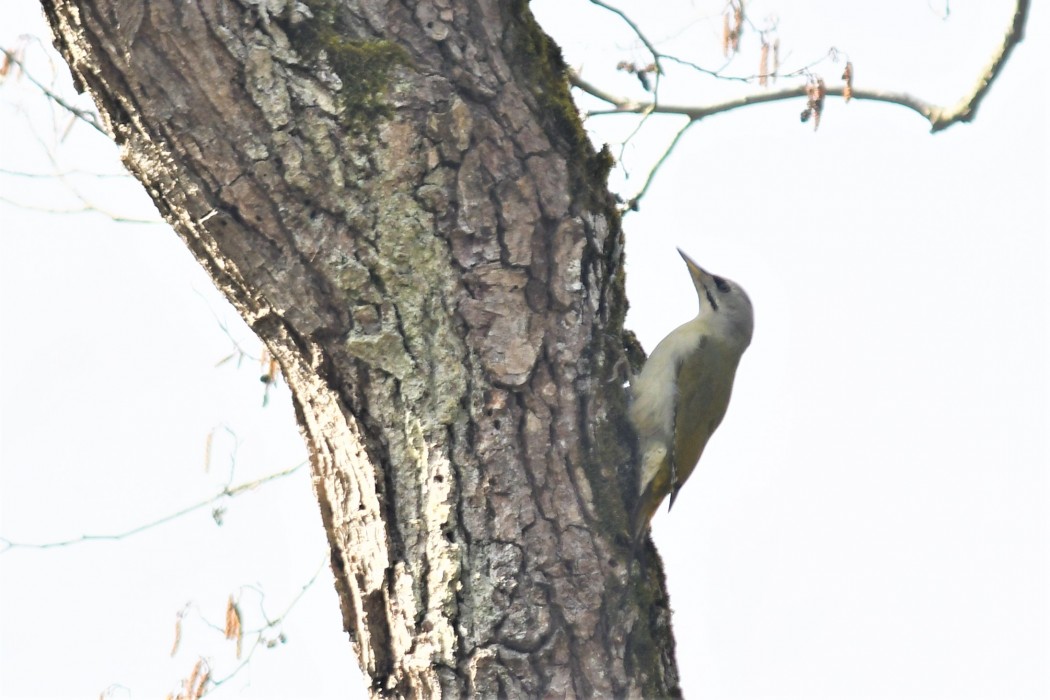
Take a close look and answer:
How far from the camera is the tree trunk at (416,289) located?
2732mm

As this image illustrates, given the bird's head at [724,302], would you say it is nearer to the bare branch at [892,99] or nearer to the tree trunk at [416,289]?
the bare branch at [892,99]

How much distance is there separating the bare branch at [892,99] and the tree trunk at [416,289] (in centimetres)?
113

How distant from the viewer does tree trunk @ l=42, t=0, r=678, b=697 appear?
273 centimetres

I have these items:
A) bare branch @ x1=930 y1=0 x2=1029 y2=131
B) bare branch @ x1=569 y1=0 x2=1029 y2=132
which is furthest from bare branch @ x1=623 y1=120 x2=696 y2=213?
bare branch @ x1=930 y1=0 x2=1029 y2=131

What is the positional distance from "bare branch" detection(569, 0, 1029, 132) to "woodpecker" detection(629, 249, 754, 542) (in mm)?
886

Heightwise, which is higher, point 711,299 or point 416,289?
point 711,299

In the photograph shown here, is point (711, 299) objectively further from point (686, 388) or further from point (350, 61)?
point (350, 61)

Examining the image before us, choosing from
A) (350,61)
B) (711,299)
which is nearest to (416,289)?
(350,61)

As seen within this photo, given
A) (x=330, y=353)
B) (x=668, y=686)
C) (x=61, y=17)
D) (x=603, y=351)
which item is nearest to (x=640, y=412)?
(x=603, y=351)

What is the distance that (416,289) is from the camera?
112 inches

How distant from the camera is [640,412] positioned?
3.97m

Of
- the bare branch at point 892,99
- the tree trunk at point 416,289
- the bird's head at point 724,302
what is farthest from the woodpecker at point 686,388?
the bare branch at point 892,99

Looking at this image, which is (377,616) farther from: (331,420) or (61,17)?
(61,17)

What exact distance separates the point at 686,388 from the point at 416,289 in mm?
2327
